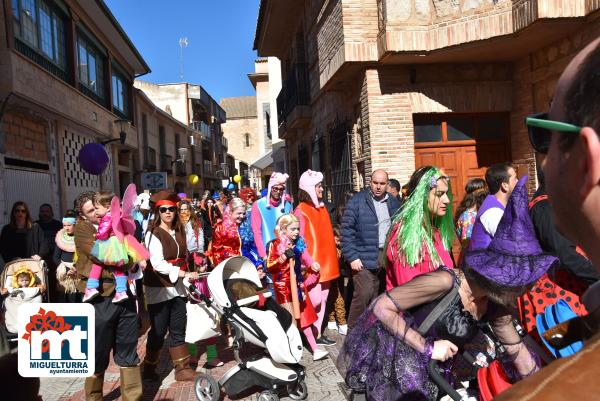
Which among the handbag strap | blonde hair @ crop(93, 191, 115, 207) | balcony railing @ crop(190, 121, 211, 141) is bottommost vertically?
the handbag strap

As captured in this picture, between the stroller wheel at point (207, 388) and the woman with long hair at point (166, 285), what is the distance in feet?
1.96

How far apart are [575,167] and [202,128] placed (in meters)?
45.9

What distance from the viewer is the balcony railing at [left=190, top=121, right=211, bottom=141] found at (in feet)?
141

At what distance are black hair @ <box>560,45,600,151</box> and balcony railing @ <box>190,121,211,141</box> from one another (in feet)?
138

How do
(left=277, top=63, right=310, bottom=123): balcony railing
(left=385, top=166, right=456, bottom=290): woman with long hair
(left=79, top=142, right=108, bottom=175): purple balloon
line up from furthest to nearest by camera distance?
1. (left=277, top=63, right=310, bottom=123): balcony railing
2. (left=79, top=142, right=108, bottom=175): purple balloon
3. (left=385, top=166, right=456, bottom=290): woman with long hair

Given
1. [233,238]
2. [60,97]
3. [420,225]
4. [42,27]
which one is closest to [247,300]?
[420,225]

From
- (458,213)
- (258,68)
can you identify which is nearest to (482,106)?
(458,213)

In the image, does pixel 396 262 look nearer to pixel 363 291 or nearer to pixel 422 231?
pixel 422 231

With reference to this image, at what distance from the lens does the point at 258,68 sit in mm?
36750

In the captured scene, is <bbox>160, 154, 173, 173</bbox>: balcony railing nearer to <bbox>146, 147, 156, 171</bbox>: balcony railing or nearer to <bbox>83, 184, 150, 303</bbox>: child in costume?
<bbox>146, 147, 156, 171</bbox>: balcony railing

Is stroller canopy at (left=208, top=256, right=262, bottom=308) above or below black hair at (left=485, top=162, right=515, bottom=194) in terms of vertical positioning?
below

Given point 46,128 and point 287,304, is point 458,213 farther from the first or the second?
point 46,128

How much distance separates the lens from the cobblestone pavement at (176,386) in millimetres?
4691

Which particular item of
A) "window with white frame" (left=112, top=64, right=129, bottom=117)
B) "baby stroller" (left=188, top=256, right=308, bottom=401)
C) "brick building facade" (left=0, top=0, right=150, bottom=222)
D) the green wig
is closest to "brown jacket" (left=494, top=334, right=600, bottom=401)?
the green wig
